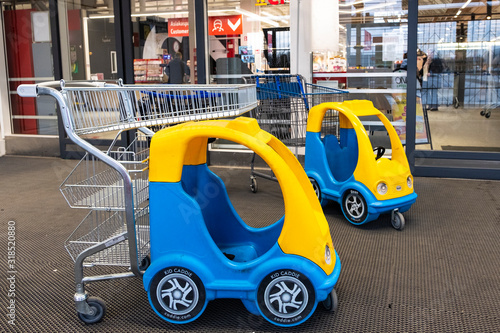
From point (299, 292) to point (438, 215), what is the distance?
2326 mm

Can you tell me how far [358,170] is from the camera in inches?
155

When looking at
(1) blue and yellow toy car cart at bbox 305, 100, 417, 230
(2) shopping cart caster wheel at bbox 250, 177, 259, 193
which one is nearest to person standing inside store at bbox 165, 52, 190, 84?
(2) shopping cart caster wheel at bbox 250, 177, 259, 193

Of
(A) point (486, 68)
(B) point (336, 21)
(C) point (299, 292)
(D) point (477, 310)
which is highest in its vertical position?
(B) point (336, 21)

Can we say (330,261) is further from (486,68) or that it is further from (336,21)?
(486,68)

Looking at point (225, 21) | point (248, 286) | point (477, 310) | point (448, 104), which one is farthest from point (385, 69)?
point (248, 286)

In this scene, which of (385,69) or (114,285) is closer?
(114,285)

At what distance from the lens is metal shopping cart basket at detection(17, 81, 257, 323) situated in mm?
2416

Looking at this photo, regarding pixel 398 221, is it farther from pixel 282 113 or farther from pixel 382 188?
pixel 282 113

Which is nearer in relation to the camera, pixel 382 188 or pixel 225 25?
pixel 382 188

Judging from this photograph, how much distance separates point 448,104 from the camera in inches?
231

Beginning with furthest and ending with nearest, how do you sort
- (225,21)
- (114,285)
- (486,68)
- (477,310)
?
(225,21), (486,68), (114,285), (477,310)

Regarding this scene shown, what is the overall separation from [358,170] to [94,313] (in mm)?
2241

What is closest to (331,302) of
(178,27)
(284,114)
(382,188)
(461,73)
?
(382,188)

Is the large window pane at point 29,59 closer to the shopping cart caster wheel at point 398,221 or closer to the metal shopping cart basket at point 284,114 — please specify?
the metal shopping cart basket at point 284,114
